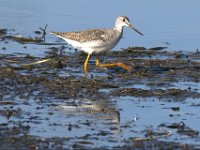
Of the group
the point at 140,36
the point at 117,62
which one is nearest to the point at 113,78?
the point at 117,62

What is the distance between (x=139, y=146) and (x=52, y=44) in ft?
21.5

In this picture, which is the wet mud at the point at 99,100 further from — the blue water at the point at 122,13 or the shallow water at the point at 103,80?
the blue water at the point at 122,13

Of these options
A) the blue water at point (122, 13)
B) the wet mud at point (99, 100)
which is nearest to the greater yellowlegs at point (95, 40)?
the wet mud at point (99, 100)

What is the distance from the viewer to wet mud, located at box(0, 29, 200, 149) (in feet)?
32.9

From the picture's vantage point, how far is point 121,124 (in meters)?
10.8

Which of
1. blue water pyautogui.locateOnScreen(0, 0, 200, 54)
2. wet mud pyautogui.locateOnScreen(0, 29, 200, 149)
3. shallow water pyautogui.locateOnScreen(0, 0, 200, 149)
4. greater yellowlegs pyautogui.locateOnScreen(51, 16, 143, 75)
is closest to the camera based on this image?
wet mud pyautogui.locateOnScreen(0, 29, 200, 149)

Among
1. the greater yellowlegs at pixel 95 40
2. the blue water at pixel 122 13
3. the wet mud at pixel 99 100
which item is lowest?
the wet mud at pixel 99 100

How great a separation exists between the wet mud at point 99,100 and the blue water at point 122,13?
1.00 metres

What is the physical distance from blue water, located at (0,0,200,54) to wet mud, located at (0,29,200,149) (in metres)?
1.00

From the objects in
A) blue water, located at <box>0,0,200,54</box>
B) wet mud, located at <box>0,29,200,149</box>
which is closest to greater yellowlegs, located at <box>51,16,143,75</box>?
wet mud, located at <box>0,29,200,149</box>

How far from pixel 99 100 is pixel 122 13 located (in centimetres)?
645

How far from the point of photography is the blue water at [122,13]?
16.8 meters

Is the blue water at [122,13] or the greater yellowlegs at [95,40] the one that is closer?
the greater yellowlegs at [95,40]

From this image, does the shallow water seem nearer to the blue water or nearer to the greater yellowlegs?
the blue water
